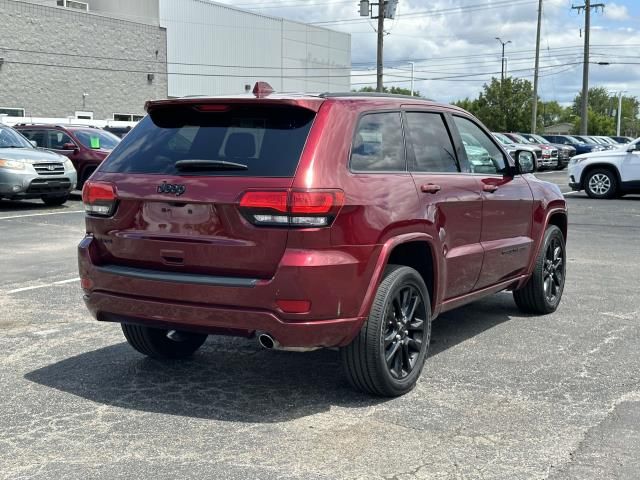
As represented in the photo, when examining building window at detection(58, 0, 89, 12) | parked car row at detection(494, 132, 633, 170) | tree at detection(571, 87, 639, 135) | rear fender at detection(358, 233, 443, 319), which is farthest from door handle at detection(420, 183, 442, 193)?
tree at detection(571, 87, 639, 135)

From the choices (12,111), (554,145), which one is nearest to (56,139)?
(554,145)

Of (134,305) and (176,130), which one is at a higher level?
(176,130)

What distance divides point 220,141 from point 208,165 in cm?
22

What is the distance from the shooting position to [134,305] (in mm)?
4695

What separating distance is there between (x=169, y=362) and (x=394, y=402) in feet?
5.60

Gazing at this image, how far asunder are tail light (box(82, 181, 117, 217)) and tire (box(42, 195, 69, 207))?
1340 cm

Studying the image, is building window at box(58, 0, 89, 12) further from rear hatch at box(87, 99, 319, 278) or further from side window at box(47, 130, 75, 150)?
rear hatch at box(87, 99, 319, 278)

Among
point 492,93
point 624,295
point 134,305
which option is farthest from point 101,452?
point 492,93

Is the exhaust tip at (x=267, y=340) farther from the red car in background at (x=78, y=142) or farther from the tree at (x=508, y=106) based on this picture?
the tree at (x=508, y=106)

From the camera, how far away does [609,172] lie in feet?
69.4

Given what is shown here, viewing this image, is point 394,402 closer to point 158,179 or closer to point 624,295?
point 158,179

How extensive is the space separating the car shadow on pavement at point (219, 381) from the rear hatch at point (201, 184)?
81 centimetres

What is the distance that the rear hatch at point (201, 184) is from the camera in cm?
440

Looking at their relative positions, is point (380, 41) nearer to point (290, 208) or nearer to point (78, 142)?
point (78, 142)
